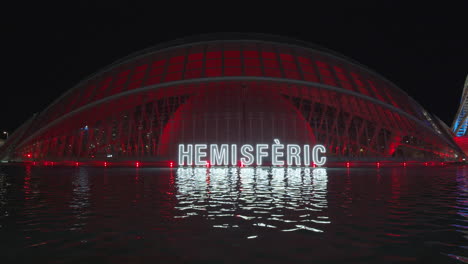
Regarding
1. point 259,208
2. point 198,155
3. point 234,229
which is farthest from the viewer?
point 198,155

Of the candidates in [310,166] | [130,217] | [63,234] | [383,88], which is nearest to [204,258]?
[63,234]

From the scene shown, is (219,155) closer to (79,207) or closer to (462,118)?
(79,207)

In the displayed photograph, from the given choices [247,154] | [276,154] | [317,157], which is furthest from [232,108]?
[317,157]

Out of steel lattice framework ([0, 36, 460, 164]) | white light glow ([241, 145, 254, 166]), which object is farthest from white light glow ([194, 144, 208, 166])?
steel lattice framework ([0, 36, 460, 164])

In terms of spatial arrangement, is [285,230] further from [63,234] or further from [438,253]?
[63,234]

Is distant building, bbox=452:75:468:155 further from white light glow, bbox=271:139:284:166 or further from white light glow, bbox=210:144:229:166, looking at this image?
white light glow, bbox=210:144:229:166

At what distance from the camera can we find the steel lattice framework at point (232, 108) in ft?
141

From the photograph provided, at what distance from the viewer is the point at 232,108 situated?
49.7 metres

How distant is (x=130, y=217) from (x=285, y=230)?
3945mm

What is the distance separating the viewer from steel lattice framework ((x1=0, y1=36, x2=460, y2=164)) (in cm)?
4294

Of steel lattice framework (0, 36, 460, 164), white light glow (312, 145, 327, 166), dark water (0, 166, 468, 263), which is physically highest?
steel lattice framework (0, 36, 460, 164)

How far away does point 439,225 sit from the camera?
8609mm

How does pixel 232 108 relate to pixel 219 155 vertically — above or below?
above

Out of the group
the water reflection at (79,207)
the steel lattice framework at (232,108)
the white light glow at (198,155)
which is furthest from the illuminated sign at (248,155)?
the water reflection at (79,207)
